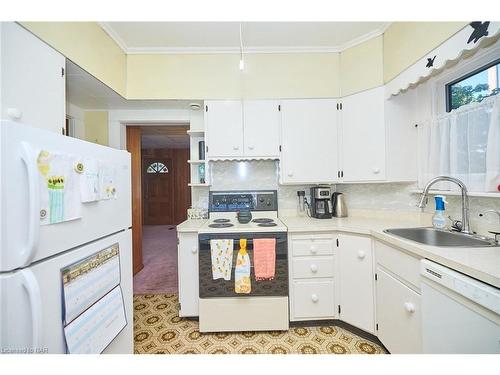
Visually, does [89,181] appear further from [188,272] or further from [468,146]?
[468,146]

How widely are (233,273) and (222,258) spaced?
0.51ft

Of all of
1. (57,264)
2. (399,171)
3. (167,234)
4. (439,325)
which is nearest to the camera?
(57,264)

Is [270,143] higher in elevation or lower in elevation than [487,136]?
higher

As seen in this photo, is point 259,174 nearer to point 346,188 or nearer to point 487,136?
point 346,188

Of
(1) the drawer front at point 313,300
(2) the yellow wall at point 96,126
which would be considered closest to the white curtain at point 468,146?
(1) the drawer front at point 313,300

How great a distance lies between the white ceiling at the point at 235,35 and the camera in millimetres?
1752

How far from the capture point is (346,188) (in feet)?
7.44

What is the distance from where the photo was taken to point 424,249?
110cm

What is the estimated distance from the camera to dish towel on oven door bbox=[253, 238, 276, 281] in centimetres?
168

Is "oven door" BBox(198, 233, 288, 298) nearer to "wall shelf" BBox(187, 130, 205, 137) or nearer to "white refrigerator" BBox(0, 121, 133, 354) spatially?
"white refrigerator" BBox(0, 121, 133, 354)

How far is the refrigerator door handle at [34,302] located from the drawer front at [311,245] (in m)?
1.50

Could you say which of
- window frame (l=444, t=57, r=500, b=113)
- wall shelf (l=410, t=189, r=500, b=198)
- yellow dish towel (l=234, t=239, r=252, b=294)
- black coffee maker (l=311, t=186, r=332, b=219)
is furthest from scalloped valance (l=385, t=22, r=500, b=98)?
yellow dish towel (l=234, t=239, r=252, b=294)
